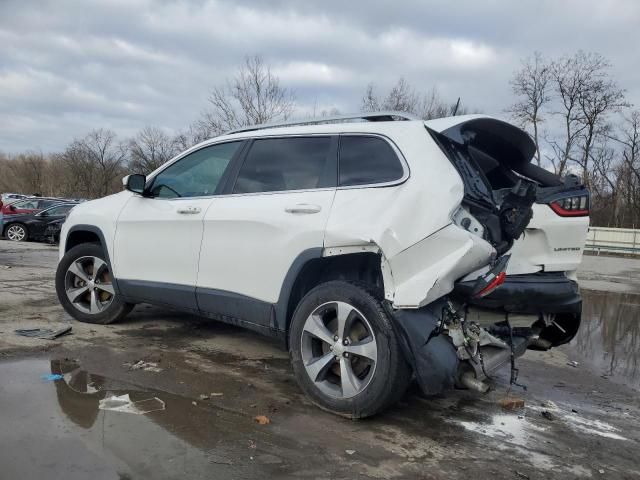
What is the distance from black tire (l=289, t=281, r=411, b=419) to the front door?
1318 millimetres

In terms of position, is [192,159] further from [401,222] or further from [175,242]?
[401,222]

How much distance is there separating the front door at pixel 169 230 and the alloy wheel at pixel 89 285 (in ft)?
1.15

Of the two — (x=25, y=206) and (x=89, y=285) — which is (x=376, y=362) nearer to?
(x=89, y=285)

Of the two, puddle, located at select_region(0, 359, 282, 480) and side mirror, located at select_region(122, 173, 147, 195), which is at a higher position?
side mirror, located at select_region(122, 173, 147, 195)

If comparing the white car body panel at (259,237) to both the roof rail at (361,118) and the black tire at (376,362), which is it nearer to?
the black tire at (376,362)

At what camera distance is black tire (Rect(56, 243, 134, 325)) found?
5.56 metres

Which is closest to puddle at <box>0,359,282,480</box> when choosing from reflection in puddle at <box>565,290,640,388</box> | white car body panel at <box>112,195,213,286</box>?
white car body panel at <box>112,195,213,286</box>

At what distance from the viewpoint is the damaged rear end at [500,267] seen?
3297mm

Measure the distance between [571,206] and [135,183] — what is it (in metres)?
3.78

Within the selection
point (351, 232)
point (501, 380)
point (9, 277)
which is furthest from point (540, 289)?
point (9, 277)

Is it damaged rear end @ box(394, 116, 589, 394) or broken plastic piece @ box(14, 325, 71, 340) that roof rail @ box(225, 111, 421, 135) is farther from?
broken plastic piece @ box(14, 325, 71, 340)

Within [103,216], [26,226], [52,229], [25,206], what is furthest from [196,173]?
[25,206]

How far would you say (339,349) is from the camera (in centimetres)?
360

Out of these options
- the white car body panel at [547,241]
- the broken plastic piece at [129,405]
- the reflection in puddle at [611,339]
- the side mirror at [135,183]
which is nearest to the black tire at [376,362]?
the broken plastic piece at [129,405]
